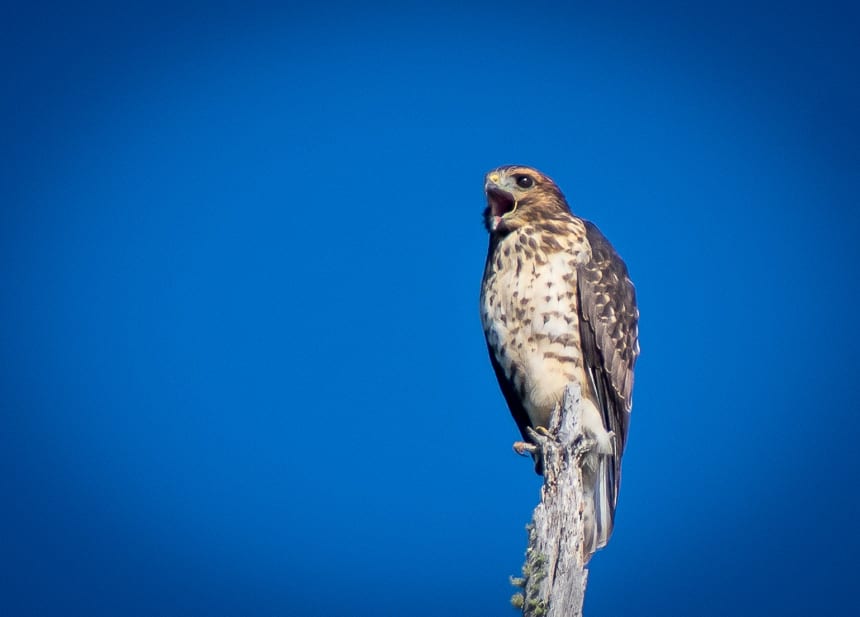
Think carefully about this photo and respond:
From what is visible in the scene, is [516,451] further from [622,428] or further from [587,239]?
[587,239]

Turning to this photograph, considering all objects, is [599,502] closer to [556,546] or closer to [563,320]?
[563,320]

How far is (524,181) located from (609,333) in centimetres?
102

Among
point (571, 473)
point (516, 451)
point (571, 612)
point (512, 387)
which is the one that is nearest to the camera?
point (571, 612)

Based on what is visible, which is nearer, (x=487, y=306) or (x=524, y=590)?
(x=524, y=590)

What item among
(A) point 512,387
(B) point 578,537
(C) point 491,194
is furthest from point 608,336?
(B) point 578,537

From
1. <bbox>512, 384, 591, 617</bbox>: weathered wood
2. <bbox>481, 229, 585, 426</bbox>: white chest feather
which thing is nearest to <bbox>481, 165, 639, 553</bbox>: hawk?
<bbox>481, 229, 585, 426</bbox>: white chest feather

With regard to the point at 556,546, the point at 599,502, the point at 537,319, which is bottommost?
the point at 556,546

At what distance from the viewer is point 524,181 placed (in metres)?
5.65

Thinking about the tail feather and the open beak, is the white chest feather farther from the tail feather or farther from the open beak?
the tail feather

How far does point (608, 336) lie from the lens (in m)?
5.37

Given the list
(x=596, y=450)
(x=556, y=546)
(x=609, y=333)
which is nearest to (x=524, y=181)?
(x=609, y=333)

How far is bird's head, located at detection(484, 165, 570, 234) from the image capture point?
558 cm

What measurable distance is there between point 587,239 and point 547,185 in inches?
16.8

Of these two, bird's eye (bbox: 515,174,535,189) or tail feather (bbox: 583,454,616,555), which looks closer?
tail feather (bbox: 583,454,616,555)
